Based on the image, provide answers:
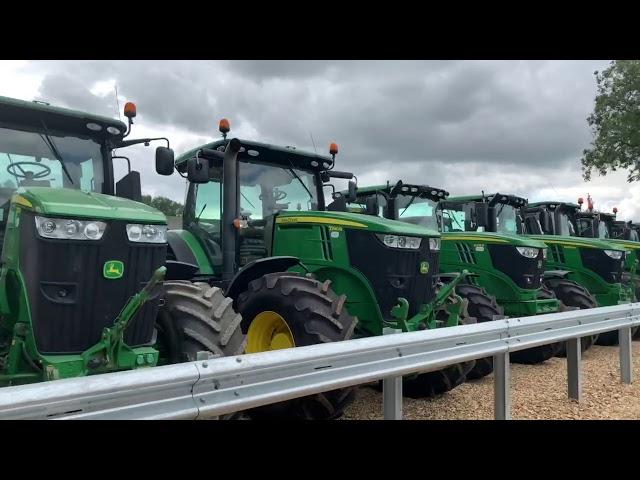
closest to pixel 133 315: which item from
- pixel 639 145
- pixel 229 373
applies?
pixel 229 373

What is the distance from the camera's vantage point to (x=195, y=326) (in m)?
3.88

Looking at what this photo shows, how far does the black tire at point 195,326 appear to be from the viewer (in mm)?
3834

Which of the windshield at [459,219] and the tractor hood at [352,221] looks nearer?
the tractor hood at [352,221]

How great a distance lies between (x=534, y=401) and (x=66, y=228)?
4.19 meters

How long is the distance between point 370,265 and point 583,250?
599 cm

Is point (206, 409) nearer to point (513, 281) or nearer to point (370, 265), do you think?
point (370, 265)

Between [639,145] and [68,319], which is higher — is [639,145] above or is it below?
above

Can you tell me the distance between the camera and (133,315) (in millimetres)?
3510

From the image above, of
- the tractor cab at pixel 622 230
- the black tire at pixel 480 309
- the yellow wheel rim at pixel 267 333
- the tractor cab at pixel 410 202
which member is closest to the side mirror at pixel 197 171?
the yellow wheel rim at pixel 267 333

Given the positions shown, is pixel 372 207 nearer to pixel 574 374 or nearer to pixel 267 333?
pixel 267 333

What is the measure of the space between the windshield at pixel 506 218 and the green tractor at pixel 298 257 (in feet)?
14.5

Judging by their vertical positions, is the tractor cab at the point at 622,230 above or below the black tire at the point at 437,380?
above

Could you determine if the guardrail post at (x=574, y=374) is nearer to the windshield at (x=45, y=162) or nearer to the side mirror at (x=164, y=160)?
the side mirror at (x=164, y=160)

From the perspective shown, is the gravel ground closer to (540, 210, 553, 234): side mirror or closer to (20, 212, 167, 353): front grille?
(20, 212, 167, 353): front grille
